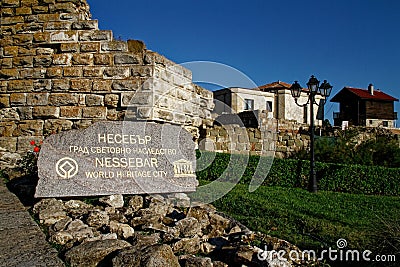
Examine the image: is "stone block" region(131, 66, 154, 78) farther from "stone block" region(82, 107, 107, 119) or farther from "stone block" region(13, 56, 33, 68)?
"stone block" region(13, 56, 33, 68)

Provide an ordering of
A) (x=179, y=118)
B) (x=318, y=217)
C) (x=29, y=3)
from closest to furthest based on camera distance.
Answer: (x=318, y=217), (x=29, y=3), (x=179, y=118)

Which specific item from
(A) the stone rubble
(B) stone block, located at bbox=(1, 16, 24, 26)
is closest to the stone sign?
(A) the stone rubble

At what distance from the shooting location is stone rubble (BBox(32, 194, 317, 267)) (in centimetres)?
312

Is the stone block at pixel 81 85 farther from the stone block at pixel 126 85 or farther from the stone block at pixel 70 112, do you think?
the stone block at pixel 126 85

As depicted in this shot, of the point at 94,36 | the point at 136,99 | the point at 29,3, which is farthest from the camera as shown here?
the point at 29,3

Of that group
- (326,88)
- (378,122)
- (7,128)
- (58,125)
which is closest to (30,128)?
(7,128)

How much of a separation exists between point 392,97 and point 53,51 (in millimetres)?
43093

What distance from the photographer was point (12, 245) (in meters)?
3.19

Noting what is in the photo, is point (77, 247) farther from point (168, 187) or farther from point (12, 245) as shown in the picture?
point (168, 187)

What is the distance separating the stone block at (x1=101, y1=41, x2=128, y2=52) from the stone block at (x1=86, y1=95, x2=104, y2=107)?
0.94 metres

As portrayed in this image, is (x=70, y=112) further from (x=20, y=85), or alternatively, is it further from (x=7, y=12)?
(x=7, y=12)

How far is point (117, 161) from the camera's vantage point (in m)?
5.55

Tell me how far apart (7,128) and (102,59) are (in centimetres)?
238

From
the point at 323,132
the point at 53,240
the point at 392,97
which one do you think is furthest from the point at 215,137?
the point at 392,97
